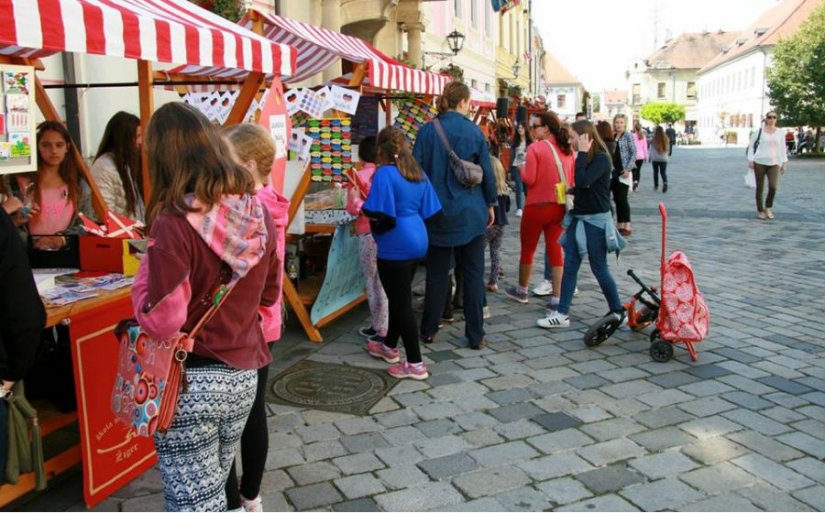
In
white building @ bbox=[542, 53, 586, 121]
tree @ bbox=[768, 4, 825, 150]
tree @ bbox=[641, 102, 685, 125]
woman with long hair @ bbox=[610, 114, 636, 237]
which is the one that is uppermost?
white building @ bbox=[542, 53, 586, 121]

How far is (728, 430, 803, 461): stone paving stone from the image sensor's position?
12.4 ft

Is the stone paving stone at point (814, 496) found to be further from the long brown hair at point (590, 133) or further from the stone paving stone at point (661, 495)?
the long brown hair at point (590, 133)

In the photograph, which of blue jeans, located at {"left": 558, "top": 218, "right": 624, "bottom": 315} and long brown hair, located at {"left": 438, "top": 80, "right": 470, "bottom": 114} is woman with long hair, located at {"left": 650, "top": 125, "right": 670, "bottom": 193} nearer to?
blue jeans, located at {"left": 558, "top": 218, "right": 624, "bottom": 315}

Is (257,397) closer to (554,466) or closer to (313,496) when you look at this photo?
(313,496)

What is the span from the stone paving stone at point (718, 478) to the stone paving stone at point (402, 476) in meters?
1.24

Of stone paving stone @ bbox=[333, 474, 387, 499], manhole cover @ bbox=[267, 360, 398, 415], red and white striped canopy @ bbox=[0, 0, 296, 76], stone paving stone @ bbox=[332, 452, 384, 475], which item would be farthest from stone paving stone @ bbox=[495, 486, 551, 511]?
red and white striped canopy @ bbox=[0, 0, 296, 76]

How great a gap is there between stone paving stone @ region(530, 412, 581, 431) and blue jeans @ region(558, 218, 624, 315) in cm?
166

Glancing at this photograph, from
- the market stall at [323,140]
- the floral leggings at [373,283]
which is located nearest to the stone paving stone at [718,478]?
the floral leggings at [373,283]

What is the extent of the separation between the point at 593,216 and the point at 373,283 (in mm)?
1792

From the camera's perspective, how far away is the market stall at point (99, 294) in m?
2.95

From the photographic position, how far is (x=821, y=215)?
1338cm

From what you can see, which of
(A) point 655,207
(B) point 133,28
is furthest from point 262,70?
(A) point 655,207

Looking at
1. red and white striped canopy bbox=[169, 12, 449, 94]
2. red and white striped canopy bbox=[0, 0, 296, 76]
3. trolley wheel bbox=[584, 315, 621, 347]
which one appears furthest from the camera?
red and white striped canopy bbox=[169, 12, 449, 94]

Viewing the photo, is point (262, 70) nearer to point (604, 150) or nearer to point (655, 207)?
point (604, 150)
